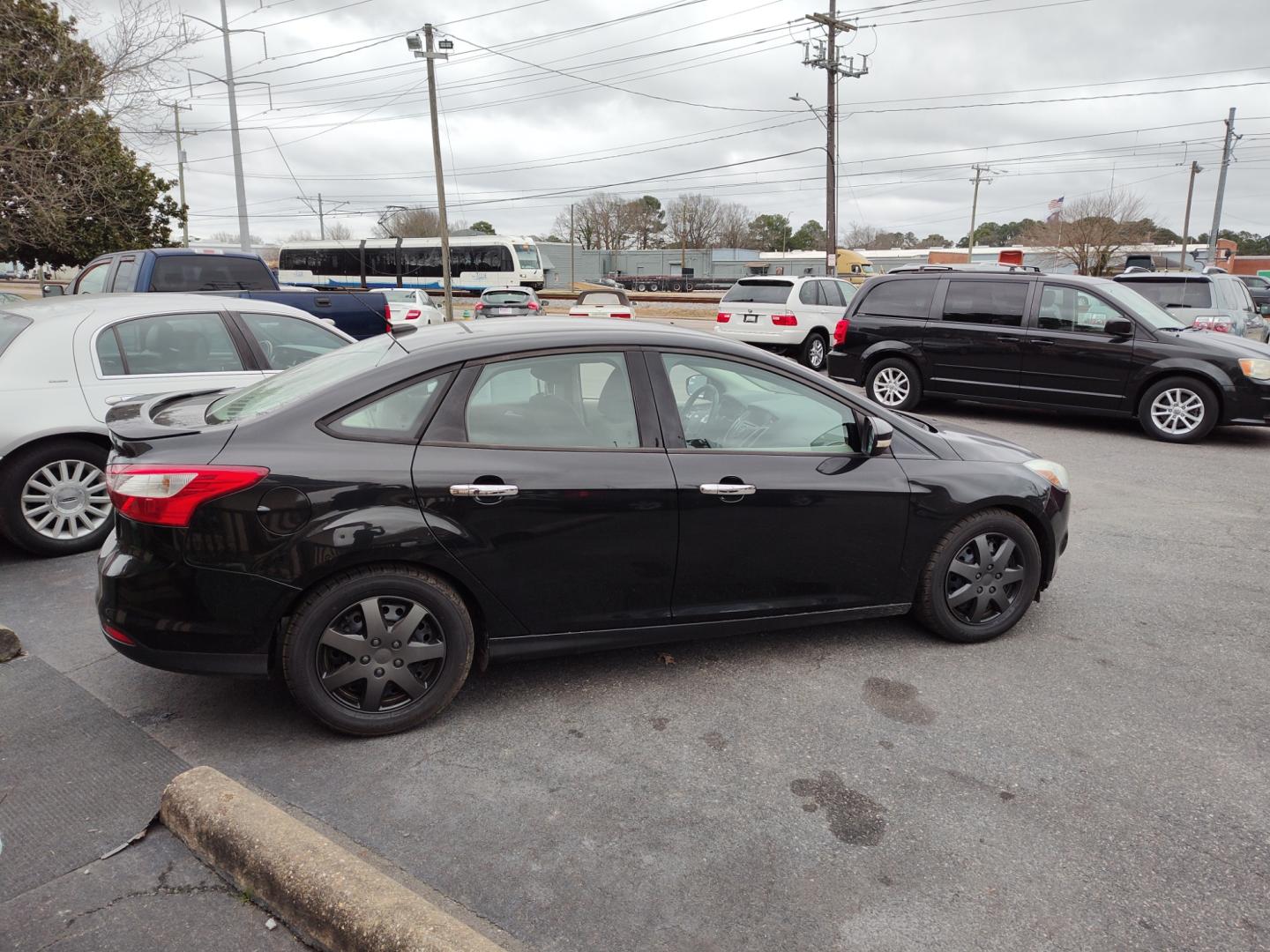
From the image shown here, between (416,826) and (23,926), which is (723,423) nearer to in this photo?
(416,826)

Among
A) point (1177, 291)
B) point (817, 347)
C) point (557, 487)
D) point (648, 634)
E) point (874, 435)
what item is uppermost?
point (1177, 291)

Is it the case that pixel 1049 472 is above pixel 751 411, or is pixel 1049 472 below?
below

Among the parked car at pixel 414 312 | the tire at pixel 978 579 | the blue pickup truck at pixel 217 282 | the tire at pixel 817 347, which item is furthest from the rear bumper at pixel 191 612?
the parked car at pixel 414 312

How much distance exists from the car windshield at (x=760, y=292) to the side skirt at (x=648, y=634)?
13.1 meters

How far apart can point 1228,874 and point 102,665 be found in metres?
4.45

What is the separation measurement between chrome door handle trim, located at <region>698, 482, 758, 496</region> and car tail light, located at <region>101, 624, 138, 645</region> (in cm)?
226

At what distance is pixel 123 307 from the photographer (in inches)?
229

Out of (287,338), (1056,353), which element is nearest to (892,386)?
(1056,353)

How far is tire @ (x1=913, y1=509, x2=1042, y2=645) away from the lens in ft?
13.5

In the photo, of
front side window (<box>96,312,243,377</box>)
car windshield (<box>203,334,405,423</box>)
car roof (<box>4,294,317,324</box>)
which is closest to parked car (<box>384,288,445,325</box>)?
car roof (<box>4,294,317,324</box>)

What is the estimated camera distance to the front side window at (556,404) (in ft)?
11.3

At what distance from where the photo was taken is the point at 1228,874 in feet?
8.50

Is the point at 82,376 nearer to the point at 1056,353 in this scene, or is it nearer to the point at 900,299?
the point at 900,299

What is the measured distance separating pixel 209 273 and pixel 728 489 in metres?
9.41
